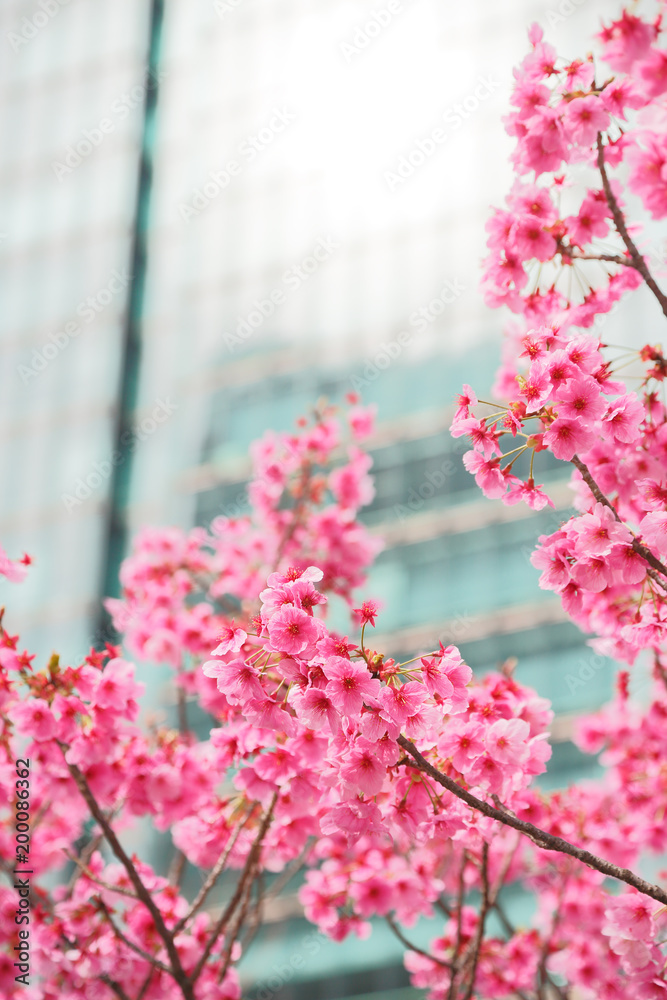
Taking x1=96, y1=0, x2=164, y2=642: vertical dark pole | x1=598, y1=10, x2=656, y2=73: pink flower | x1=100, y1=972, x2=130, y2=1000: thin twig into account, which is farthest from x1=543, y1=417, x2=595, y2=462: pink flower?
x1=96, y1=0, x2=164, y2=642: vertical dark pole

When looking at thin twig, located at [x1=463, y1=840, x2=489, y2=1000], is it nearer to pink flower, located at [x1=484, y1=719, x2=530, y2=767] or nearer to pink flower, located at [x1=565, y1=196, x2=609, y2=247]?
pink flower, located at [x1=484, y1=719, x2=530, y2=767]

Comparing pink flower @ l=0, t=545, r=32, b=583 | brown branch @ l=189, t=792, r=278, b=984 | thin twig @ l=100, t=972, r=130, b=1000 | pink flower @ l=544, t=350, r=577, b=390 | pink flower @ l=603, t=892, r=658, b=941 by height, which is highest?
pink flower @ l=0, t=545, r=32, b=583

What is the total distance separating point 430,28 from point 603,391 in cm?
1939

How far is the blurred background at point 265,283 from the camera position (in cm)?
1436

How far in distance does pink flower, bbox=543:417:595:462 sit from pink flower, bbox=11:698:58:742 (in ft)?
5.12

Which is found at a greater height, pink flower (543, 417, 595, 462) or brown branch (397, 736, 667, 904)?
pink flower (543, 417, 595, 462)

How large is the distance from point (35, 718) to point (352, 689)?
3.74ft

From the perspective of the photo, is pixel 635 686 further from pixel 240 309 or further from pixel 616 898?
pixel 240 309

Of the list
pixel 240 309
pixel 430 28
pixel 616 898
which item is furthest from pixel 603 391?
pixel 430 28

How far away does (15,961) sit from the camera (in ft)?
8.96

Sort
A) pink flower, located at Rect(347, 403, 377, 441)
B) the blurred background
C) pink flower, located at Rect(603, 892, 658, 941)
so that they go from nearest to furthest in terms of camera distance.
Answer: pink flower, located at Rect(603, 892, 658, 941) → pink flower, located at Rect(347, 403, 377, 441) → the blurred background

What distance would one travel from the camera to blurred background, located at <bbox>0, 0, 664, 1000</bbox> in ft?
47.1

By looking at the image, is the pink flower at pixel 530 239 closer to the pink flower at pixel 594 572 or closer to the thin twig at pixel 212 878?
the pink flower at pixel 594 572

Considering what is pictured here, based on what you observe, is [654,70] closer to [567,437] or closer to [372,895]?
[567,437]
